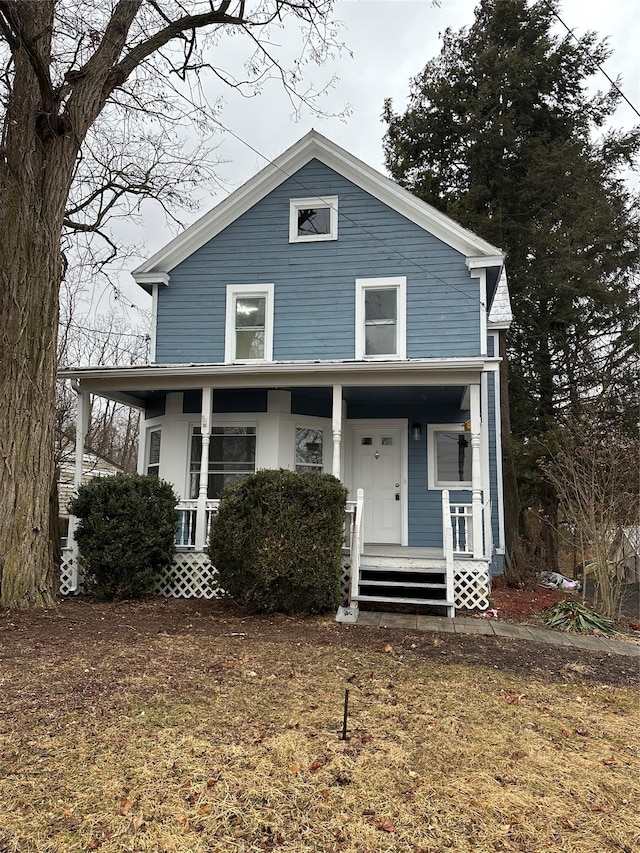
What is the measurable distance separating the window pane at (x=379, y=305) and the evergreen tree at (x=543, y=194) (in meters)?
6.41

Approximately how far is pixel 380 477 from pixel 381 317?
2909mm

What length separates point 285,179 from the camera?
37.4 feet

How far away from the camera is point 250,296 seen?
37.1 feet

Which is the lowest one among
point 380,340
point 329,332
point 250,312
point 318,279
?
point 380,340

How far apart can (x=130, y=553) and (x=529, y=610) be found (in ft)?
18.6

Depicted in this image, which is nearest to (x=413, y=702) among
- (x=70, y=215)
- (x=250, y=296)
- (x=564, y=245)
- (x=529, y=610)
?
(x=529, y=610)

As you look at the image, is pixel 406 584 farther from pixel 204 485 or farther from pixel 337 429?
pixel 204 485

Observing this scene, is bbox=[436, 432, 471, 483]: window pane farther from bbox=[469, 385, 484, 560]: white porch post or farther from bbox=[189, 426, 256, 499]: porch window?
bbox=[189, 426, 256, 499]: porch window

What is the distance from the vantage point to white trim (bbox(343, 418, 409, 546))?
10.6 meters

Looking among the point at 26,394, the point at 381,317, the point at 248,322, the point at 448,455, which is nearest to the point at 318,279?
the point at 381,317

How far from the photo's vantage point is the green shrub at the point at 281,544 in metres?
7.12

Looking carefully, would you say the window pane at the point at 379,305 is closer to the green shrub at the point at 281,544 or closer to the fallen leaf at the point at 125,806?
the green shrub at the point at 281,544

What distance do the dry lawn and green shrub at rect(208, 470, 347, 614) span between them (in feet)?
5.57

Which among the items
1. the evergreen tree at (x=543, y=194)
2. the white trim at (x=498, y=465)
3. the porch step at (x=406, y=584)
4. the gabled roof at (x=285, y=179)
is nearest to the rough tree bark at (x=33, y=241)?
the gabled roof at (x=285, y=179)
